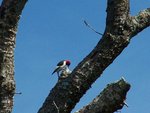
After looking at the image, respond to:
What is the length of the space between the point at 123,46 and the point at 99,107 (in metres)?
1.24

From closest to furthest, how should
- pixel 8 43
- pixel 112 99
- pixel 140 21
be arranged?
pixel 112 99
pixel 8 43
pixel 140 21

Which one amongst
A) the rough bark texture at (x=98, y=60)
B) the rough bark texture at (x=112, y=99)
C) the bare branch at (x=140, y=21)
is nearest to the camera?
the rough bark texture at (x=112, y=99)

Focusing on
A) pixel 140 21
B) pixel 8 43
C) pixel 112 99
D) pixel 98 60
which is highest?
pixel 8 43

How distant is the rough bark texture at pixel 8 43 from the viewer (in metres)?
6.85

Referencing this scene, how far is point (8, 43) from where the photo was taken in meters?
6.90

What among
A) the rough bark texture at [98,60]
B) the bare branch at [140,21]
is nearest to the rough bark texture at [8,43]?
the rough bark texture at [98,60]

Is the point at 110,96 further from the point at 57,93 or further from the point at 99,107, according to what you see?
the point at 57,93

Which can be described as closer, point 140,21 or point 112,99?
point 112,99

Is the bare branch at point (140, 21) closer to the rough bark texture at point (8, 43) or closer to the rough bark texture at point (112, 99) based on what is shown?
the rough bark texture at point (112, 99)

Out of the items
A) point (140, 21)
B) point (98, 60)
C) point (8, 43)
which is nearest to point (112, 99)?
point (98, 60)

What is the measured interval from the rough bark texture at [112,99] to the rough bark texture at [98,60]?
59 centimetres

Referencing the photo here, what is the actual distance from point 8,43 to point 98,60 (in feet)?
4.35

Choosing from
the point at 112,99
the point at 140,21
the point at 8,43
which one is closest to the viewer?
the point at 112,99

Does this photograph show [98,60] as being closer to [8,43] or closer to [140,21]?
[140,21]
